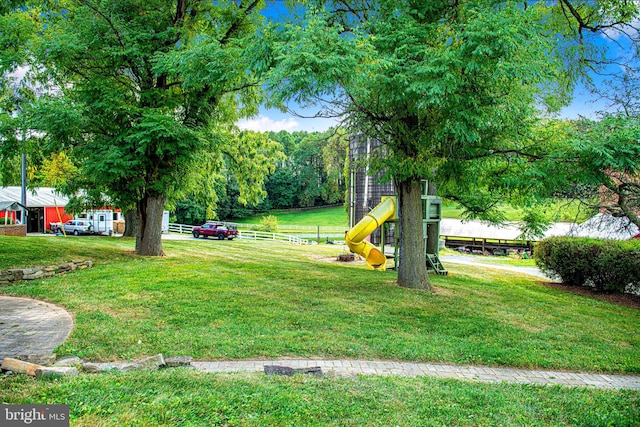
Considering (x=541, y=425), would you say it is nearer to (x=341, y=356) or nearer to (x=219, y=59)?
(x=341, y=356)

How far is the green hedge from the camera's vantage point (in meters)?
13.2

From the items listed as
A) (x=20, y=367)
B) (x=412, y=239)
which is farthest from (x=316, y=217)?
(x=20, y=367)

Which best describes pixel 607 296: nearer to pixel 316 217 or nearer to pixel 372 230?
pixel 372 230

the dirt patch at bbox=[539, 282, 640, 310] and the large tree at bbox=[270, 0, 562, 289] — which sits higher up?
the large tree at bbox=[270, 0, 562, 289]

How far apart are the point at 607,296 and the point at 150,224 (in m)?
15.1

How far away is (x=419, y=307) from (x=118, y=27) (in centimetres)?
1113

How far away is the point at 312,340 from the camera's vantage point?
6.39 m

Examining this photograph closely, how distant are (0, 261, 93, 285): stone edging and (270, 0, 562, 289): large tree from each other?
25.7 ft

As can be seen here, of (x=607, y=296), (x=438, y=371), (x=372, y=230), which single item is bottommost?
(x=607, y=296)

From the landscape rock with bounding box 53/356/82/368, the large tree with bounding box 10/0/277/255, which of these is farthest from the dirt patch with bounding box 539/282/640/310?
the landscape rock with bounding box 53/356/82/368

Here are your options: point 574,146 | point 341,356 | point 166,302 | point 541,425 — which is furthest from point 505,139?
point 166,302

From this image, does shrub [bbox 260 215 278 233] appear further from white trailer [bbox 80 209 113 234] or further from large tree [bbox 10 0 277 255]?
large tree [bbox 10 0 277 255]

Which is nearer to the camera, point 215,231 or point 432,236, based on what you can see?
point 432,236

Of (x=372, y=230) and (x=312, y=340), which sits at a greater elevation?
(x=372, y=230)
